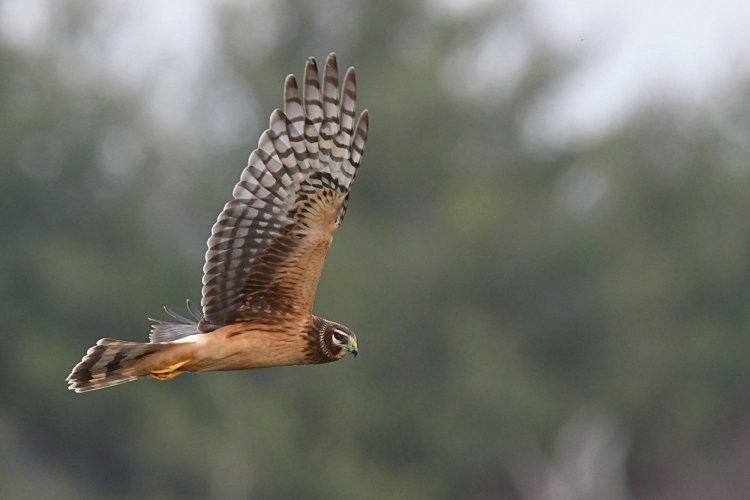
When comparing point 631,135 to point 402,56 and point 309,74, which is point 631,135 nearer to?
point 402,56

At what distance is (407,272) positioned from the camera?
125ft

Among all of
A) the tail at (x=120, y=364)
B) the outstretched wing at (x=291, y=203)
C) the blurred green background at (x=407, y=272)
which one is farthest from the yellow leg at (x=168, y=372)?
the blurred green background at (x=407, y=272)

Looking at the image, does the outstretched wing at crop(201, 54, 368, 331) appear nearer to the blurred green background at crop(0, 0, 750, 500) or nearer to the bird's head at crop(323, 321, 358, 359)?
the bird's head at crop(323, 321, 358, 359)

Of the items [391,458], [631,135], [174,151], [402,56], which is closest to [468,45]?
[402,56]

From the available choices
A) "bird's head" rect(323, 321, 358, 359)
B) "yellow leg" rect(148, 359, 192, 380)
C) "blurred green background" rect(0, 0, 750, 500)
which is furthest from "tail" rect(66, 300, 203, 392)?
"blurred green background" rect(0, 0, 750, 500)

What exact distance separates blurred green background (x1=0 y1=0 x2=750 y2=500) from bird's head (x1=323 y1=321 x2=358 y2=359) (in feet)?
67.8

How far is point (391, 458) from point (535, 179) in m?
9.01

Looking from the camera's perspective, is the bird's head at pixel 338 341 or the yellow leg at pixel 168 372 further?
the bird's head at pixel 338 341

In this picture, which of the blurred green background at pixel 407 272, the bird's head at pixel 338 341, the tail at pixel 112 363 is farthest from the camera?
the blurred green background at pixel 407 272

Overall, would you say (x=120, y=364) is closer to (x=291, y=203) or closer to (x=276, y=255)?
(x=276, y=255)

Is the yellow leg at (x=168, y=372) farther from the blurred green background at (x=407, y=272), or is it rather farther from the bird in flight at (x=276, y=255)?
the blurred green background at (x=407, y=272)

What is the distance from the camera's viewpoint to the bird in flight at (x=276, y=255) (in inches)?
380

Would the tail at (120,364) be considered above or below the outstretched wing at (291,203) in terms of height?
below

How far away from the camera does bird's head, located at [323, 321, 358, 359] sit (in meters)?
9.85
